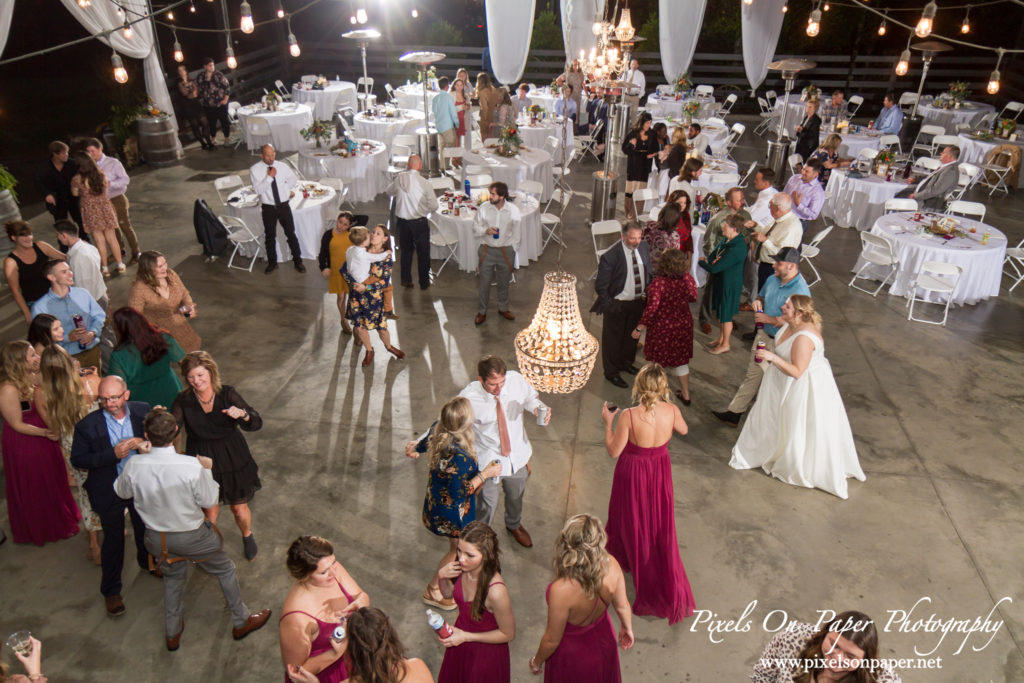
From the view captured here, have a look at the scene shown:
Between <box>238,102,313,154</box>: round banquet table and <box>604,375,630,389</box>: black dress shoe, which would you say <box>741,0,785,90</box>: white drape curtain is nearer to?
<box>604,375,630,389</box>: black dress shoe

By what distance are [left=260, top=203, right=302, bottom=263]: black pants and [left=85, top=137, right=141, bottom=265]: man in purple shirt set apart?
4.71 ft

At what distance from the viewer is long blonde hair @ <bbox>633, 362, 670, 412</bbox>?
3457mm

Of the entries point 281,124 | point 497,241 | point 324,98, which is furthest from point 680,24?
point 324,98

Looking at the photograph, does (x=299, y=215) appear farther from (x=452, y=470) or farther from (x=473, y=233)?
(x=452, y=470)

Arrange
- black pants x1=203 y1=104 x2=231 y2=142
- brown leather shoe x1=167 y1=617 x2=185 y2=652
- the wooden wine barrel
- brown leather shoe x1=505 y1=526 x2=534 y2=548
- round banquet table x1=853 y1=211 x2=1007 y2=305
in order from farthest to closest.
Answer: black pants x1=203 y1=104 x2=231 y2=142
the wooden wine barrel
round banquet table x1=853 y1=211 x2=1007 y2=305
brown leather shoe x1=505 y1=526 x2=534 y2=548
brown leather shoe x1=167 y1=617 x2=185 y2=652

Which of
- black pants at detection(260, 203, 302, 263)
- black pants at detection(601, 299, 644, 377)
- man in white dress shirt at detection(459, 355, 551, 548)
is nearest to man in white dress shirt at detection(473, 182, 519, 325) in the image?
black pants at detection(601, 299, 644, 377)

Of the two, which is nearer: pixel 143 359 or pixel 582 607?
pixel 582 607

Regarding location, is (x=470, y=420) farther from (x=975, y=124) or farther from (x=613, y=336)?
(x=975, y=124)

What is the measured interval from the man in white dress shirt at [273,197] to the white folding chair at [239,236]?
19cm

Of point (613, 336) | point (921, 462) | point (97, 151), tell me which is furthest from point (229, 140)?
point (921, 462)

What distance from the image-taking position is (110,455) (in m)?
3.43

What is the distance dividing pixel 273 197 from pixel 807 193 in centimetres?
554

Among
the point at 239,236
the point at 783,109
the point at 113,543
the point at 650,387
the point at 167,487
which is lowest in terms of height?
the point at 113,543

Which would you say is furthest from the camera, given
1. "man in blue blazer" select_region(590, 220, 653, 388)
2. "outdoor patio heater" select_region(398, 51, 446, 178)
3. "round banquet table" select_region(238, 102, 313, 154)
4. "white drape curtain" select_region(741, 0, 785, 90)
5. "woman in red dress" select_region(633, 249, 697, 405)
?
"round banquet table" select_region(238, 102, 313, 154)
